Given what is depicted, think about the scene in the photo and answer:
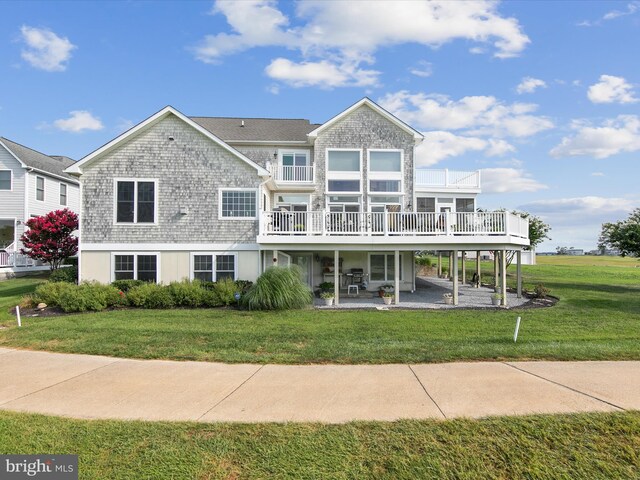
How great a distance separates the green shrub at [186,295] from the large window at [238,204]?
3.53 meters

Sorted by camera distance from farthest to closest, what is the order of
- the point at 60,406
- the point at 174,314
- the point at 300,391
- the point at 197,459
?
the point at 174,314 → the point at 300,391 → the point at 60,406 → the point at 197,459

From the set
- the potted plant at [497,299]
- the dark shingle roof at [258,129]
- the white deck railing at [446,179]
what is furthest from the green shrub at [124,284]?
the white deck railing at [446,179]

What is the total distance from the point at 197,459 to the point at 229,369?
10.2 feet

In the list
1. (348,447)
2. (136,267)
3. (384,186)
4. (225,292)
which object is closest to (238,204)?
(225,292)

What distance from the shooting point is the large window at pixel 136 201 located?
1582 cm

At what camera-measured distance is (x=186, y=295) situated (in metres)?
13.9

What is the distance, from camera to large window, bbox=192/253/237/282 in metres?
15.8

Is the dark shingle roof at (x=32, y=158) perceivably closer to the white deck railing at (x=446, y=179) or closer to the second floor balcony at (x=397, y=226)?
the second floor balcony at (x=397, y=226)

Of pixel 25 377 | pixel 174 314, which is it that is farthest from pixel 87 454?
pixel 174 314

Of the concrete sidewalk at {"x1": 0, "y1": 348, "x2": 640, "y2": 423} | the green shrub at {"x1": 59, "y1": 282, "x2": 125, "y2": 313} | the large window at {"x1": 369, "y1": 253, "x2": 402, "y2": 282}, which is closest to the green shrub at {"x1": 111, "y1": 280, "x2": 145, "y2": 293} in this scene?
the green shrub at {"x1": 59, "y1": 282, "x2": 125, "y2": 313}

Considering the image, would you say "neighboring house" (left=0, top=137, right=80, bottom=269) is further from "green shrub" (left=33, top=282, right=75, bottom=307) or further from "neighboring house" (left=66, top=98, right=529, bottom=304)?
"green shrub" (left=33, top=282, right=75, bottom=307)

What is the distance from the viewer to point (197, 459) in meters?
3.64

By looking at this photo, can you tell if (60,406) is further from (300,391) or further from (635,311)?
(635,311)

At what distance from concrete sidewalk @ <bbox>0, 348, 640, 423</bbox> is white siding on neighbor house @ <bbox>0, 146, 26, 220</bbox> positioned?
22.8 m
